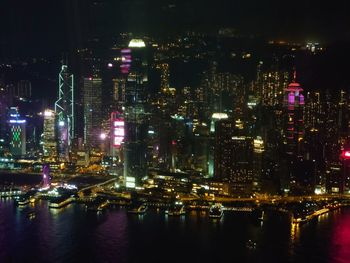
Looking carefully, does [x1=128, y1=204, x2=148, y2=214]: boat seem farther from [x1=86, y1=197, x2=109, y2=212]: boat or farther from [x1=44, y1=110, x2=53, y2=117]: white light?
[x1=44, y1=110, x2=53, y2=117]: white light

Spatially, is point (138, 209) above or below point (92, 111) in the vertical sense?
below

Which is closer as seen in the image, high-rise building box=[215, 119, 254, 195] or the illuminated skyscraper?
high-rise building box=[215, 119, 254, 195]

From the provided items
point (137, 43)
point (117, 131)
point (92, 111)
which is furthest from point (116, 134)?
point (137, 43)

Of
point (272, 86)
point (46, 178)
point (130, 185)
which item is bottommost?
point (130, 185)

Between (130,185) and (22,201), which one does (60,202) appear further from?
(130,185)

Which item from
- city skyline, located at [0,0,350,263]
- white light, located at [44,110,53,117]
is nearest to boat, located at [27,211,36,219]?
city skyline, located at [0,0,350,263]

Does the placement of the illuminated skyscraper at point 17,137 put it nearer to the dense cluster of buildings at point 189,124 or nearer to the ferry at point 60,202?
the dense cluster of buildings at point 189,124
